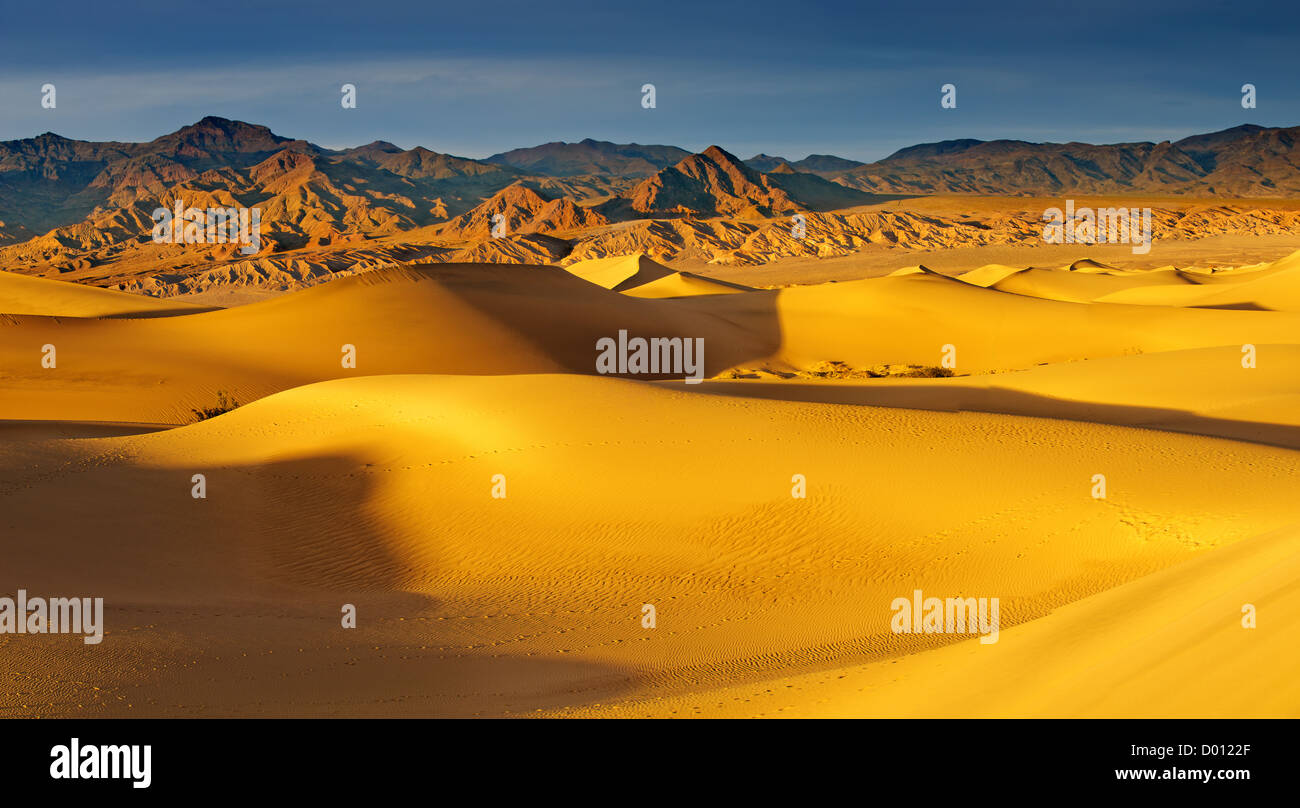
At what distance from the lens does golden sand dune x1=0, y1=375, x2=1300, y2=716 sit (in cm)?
597

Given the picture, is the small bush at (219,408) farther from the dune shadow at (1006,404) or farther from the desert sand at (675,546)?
the dune shadow at (1006,404)

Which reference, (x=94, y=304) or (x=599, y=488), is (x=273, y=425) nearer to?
(x=599, y=488)

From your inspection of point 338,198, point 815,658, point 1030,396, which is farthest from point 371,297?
point 338,198

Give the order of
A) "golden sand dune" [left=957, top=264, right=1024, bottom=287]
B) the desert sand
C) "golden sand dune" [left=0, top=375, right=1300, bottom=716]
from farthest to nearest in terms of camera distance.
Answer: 1. "golden sand dune" [left=957, top=264, right=1024, bottom=287]
2. "golden sand dune" [left=0, top=375, right=1300, bottom=716]
3. the desert sand

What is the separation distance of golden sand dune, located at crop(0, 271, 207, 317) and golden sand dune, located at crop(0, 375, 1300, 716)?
26.1 m

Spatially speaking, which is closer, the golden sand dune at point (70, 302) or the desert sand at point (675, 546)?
the desert sand at point (675, 546)

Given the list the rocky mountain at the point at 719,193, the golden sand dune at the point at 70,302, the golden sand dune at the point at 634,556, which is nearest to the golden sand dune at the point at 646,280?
the golden sand dune at the point at 70,302

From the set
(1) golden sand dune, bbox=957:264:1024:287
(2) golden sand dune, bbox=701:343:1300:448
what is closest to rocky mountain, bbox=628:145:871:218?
(1) golden sand dune, bbox=957:264:1024:287

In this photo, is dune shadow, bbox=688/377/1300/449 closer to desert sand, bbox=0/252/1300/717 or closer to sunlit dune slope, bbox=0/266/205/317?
desert sand, bbox=0/252/1300/717

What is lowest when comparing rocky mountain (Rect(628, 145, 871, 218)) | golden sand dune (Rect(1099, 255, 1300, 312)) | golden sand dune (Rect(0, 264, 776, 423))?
golden sand dune (Rect(0, 264, 776, 423))

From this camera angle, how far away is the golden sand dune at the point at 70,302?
123ft

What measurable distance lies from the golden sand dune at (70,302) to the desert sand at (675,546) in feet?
71.8

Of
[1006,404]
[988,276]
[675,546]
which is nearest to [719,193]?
[988,276]
